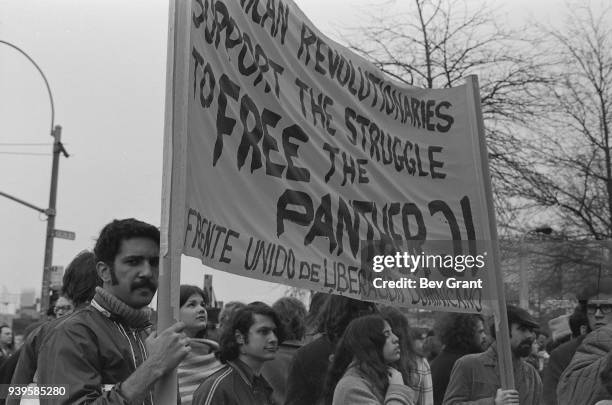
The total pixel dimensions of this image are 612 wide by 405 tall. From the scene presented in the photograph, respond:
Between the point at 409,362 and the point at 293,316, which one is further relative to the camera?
the point at 293,316

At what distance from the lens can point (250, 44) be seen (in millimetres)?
3943

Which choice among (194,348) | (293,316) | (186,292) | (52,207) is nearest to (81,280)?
(186,292)

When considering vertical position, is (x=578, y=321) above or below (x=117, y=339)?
above

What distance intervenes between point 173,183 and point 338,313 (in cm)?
290

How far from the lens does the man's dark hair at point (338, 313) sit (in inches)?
226

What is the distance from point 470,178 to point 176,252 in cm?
274

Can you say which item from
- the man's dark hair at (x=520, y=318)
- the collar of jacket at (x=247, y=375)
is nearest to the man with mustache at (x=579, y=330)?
the man's dark hair at (x=520, y=318)

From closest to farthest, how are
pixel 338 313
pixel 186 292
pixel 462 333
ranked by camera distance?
pixel 338 313
pixel 186 292
pixel 462 333

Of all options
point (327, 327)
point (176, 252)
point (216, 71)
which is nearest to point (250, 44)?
point (216, 71)

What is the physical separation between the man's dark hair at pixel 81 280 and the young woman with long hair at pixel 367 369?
4.61 ft

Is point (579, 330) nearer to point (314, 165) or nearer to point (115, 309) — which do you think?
point (314, 165)

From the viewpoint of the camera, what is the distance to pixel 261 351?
4844mm

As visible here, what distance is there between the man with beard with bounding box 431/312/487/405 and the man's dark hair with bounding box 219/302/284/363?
91.3 inches

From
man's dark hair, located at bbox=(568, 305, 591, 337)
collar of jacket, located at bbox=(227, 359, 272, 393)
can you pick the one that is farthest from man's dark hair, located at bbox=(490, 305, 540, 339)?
collar of jacket, located at bbox=(227, 359, 272, 393)
